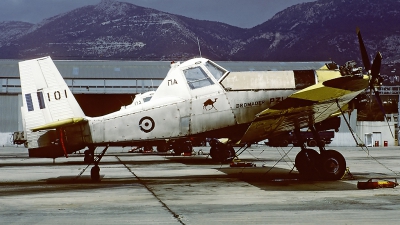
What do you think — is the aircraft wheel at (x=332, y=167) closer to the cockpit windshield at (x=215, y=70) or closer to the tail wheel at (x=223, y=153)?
the cockpit windshield at (x=215, y=70)

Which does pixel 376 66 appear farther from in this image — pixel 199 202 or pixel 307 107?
pixel 199 202

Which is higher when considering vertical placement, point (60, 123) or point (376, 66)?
point (376, 66)

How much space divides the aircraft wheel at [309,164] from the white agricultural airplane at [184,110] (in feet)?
0.17

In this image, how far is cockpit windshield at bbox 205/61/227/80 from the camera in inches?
667

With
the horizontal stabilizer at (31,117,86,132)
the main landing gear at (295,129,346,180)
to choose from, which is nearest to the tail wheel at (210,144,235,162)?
the main landing gear at (295,129,346,180)

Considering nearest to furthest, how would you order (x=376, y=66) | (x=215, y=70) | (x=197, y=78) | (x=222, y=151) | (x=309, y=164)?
1. (x=376, y=66)
2. (x=197, y=78)
3. (x=215, y=70)
4. (x=309, y=164)
5. (x=222, y=151)

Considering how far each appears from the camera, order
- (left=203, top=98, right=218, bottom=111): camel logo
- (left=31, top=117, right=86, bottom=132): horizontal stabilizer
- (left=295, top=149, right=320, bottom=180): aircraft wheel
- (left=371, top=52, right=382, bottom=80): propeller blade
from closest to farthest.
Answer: (left=371, top=52, right=382, bottom=80): propeller blade, (left=31, top=117, right=86, bottom=132): horizontal stabilizer, (left=203, top=98, right=218, bottom=111): camel logo, (left=295, top=149, right=320, bottom=180): aircraft wheel

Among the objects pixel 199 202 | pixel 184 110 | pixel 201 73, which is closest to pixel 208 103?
pixel 184 110

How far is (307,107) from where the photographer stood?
51.1 feet

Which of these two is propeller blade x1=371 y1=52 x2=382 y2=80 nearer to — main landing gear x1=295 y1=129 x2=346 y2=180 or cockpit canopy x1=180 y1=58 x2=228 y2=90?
main landing gear x1=295 y1=129 x2=346 y2=180

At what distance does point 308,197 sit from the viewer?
12.7m

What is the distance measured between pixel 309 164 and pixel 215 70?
4.54m

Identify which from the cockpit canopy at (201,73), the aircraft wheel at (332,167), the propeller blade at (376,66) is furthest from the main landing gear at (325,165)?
the cockpit canopy at (201,73)

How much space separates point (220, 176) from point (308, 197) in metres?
7.07
